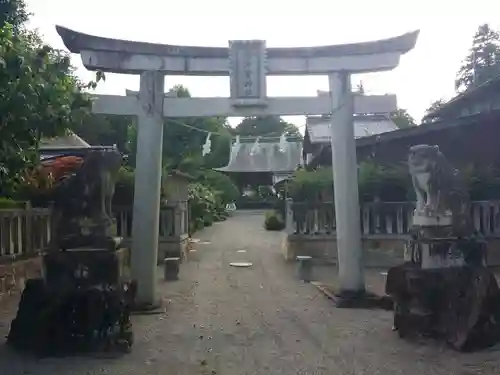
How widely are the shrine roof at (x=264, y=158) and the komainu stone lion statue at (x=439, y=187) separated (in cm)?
3690

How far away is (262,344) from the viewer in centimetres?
779

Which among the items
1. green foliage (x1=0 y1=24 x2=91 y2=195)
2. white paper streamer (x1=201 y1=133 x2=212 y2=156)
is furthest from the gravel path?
white paper streamer (x1=201 y1=133 x2=212 y2=156)

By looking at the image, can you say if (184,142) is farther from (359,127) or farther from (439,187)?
(439,187)

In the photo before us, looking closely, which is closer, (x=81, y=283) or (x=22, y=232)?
(x=81, y=283)

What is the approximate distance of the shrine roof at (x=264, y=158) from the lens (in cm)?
4547

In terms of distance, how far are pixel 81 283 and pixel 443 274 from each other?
4511mm

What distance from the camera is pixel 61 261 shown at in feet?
25.1

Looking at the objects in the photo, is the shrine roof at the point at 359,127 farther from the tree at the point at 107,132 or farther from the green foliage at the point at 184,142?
the tree at the point at 107,132

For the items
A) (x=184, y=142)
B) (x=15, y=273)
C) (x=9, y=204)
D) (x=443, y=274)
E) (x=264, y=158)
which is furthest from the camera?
(x=264, y=158)

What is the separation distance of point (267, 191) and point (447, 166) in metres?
40.7

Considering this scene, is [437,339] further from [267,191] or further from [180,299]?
[267,191]

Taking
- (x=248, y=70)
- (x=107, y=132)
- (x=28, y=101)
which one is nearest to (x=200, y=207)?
(x=107, y=132)

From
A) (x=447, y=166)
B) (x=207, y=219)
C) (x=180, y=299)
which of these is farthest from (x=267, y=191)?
(x=447, y=166)

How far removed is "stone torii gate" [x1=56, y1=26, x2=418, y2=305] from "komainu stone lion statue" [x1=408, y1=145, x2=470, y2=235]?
2727mm
